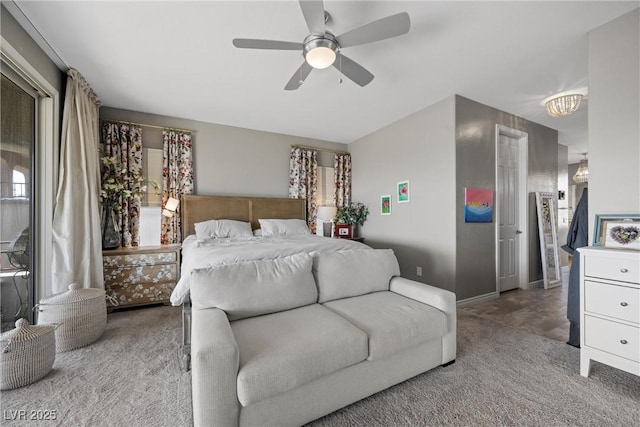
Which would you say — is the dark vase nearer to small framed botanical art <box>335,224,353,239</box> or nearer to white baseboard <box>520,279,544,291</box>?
small framed botanical art <box>335,224,353,239</box>

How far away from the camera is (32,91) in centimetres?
232

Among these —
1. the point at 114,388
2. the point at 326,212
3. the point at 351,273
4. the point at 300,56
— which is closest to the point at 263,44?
the point at 300,56

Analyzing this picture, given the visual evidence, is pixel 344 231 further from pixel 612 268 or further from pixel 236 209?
pixel 612 268

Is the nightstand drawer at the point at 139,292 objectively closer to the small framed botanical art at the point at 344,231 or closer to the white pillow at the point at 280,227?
the white pillow at the point at 280,227

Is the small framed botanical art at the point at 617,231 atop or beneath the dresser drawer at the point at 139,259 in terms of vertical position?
atop

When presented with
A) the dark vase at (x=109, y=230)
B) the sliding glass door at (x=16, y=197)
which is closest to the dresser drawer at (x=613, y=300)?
the sliding glass door at (x=16, y=197)

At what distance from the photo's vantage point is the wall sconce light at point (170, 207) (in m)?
3.70

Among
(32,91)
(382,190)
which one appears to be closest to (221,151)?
(32,91)

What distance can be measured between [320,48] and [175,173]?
10.1 ft

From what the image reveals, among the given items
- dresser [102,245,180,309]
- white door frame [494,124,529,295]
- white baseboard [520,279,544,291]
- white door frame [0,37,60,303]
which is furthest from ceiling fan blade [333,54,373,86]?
white baseboard [520,279,544,291]

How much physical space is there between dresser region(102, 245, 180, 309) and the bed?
32 cm

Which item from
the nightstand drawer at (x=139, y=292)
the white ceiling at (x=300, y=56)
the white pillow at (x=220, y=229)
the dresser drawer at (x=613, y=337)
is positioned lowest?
the nightstand drawer at (x=139, y=292)

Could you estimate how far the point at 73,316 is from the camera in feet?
7.02

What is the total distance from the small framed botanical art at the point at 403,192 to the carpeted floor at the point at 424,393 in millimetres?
2160
